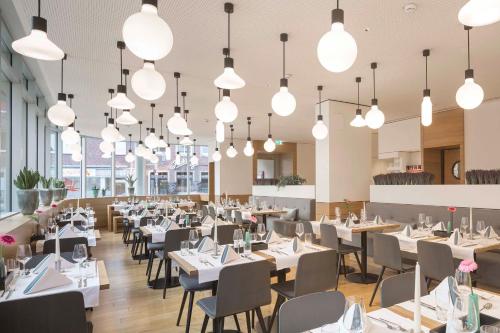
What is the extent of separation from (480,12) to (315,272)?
7.04 ft

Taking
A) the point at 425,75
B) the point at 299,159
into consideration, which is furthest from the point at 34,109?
the point at 299,159

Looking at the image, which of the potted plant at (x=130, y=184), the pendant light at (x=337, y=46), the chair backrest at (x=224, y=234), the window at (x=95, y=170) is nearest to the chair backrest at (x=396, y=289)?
the pendant light at (x=337, y=46)

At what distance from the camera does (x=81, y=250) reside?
2.54 meters

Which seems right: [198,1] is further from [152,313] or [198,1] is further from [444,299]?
[152,313]

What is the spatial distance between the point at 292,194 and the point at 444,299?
265 inches

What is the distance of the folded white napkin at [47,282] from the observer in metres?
2.06

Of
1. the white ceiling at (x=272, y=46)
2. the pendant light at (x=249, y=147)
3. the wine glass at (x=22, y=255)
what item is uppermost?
the white ceiling at (x=272, y=46)

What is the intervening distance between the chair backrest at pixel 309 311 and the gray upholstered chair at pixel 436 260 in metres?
2.04

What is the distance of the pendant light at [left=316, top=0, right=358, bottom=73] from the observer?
2.18m

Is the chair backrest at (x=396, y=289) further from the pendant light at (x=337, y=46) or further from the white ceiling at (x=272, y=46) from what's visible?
the white ceiling at (x=272, y=46)

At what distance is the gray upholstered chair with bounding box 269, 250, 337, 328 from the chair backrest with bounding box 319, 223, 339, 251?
157 centimetres

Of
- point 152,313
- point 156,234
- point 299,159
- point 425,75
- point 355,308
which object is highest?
point 425,75

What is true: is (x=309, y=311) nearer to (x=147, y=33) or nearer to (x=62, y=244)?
(x=147, y=33)

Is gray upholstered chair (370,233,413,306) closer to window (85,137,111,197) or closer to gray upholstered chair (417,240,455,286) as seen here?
gray upholstered chair (417,240,455,286)
